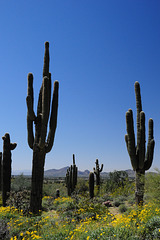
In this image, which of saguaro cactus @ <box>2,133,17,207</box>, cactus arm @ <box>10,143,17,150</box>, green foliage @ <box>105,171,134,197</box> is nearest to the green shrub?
saguaro cactus @ <box>2,133,17,207</box>

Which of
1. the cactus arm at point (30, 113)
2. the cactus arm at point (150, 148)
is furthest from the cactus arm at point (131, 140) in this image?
the cactus arm at point (30, 113)

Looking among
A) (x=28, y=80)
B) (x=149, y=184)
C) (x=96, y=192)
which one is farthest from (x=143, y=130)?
(x=96, y=192)

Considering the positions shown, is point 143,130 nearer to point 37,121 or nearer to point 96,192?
point 37,121

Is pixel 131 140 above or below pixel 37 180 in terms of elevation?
above

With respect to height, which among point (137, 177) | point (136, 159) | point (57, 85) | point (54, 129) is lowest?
point (137, 177)

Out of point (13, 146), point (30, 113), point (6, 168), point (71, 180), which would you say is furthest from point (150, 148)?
point (71, 180)

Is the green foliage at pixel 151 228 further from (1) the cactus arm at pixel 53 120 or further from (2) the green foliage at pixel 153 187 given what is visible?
(1) the cactus arm at pixel 53 120

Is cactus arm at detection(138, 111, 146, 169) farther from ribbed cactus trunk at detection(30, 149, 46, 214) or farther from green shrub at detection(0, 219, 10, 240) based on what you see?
green shrub at detection(0, 219, 10, 240)

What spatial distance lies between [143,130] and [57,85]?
16.3ft

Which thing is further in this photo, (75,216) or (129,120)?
(129,120)

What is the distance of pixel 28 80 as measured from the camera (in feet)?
36.4

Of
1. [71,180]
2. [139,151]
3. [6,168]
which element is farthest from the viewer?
[71,180]

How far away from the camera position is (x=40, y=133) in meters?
10.2

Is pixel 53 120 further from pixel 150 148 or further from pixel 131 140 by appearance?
pixel 150 148
